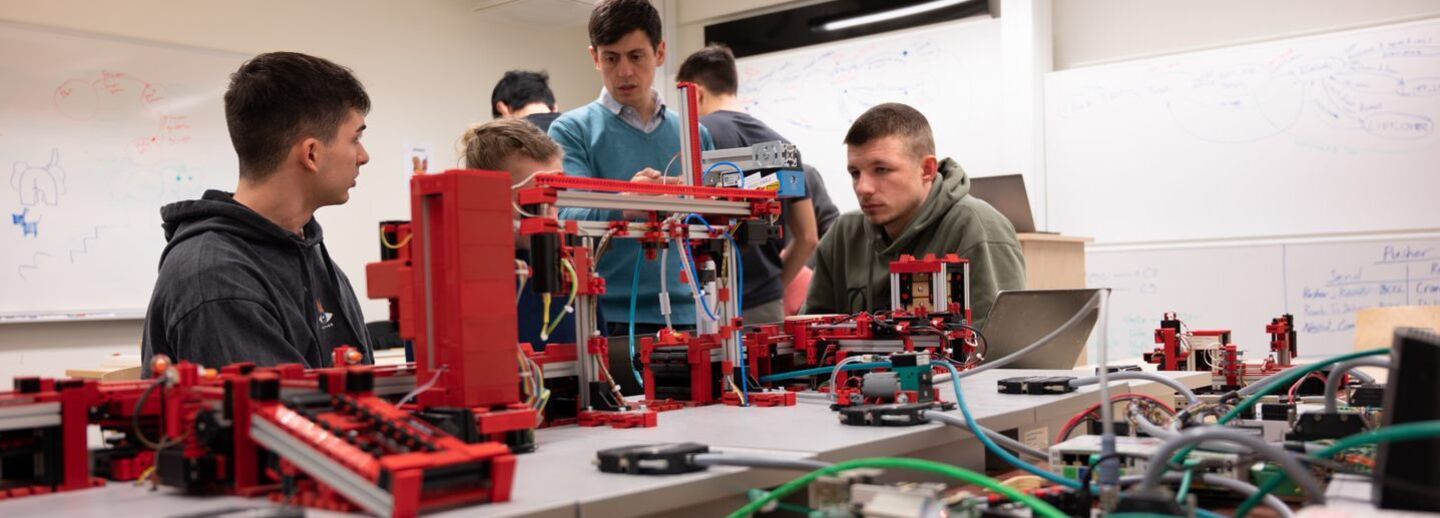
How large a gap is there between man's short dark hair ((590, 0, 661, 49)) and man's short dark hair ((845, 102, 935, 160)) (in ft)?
2.24

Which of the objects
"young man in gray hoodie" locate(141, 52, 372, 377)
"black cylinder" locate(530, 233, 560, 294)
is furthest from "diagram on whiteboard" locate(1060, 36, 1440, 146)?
"black cylinder" locate(530, 233, 560, 294)

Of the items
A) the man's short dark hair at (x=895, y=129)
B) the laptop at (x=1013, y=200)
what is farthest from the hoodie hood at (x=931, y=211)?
the laptop at (x=1013, y=200)

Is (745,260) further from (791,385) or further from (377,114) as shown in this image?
(377,114)

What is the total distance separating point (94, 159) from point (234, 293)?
343 cm

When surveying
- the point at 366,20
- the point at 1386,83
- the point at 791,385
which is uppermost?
the point at 366,20

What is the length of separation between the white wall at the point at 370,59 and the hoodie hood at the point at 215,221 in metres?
3.04

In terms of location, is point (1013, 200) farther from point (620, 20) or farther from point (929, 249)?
point (620, 20)

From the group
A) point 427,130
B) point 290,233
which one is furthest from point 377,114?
point 290,233

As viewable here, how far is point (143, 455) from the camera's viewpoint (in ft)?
4.86

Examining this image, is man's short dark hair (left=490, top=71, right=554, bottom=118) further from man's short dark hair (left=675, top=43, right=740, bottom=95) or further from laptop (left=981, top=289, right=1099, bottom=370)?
laptop (left=981, top=289, right=1099, bottom=370)

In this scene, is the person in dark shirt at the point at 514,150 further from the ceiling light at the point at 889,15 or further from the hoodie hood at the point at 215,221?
the ceiling light at the point at 889,15

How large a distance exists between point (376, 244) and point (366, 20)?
1180 millimetres

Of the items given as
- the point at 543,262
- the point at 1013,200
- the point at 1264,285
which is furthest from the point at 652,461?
the point at 1264,285

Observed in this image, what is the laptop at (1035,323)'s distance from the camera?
8.90 feet
